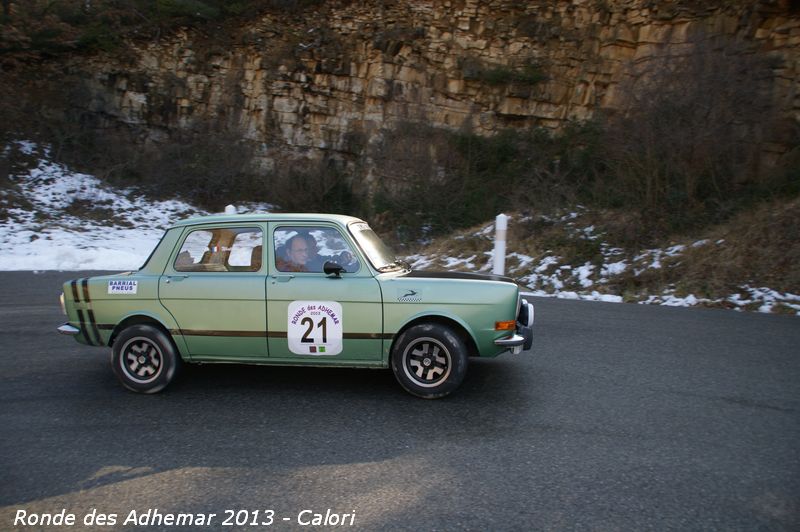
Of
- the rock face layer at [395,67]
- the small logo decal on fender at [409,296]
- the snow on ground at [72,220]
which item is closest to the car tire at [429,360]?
the small logo decal on fender at [409,296]

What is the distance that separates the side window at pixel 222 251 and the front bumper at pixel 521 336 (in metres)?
2.31

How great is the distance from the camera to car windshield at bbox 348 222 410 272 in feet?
17.7

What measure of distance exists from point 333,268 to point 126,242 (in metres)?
14.3

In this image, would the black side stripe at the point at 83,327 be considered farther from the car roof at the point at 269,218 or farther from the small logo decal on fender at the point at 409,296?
the small logo decal on fender at the point at 409,296

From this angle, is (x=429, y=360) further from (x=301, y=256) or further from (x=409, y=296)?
(x=301, y=256)

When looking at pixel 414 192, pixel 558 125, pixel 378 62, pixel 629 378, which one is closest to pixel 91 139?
pixel 378 62

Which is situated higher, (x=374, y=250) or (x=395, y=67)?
(x=395, y=67)

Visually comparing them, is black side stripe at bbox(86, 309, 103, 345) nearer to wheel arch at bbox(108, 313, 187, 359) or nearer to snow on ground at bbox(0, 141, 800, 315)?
wheel arch at bbox(108, 313, 187, 359)

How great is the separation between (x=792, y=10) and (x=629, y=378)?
15.3 meters

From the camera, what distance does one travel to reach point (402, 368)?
201 inches

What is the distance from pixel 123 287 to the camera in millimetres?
5383

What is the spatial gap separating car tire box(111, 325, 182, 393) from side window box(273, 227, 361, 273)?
126 cm

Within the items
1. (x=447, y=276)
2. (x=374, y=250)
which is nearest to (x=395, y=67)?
(x=374, y=250)

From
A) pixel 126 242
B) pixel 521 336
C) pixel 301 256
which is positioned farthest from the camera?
pixel 126 242
